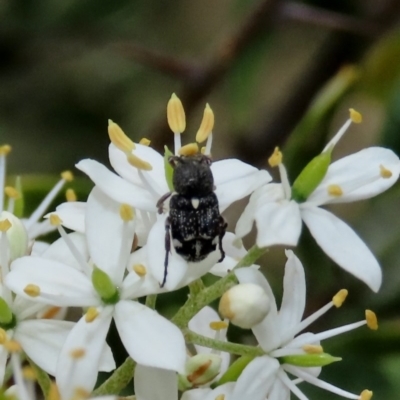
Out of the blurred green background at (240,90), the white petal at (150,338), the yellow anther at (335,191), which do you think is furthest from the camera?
the blurred green background at (240,90)

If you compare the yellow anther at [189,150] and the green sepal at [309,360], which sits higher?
the yellow anther at [189,150]

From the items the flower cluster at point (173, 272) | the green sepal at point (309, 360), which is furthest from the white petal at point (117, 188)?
the green sepal at point (309, 360)

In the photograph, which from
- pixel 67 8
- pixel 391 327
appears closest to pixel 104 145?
pixel 67 8

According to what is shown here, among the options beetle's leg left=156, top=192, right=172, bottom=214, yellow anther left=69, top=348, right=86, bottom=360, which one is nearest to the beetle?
beetle's leg left=156, top=192, right=172, bottom=214

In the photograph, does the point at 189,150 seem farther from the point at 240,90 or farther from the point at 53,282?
the point at 240,90

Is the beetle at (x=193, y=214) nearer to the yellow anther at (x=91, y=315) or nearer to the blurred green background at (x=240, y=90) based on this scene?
the yellow anther at (x=91, y=315)

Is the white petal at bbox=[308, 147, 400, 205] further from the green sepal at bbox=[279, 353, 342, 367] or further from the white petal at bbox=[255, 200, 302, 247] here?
the green sepal at bbox=[279, 353, 342, 367]
